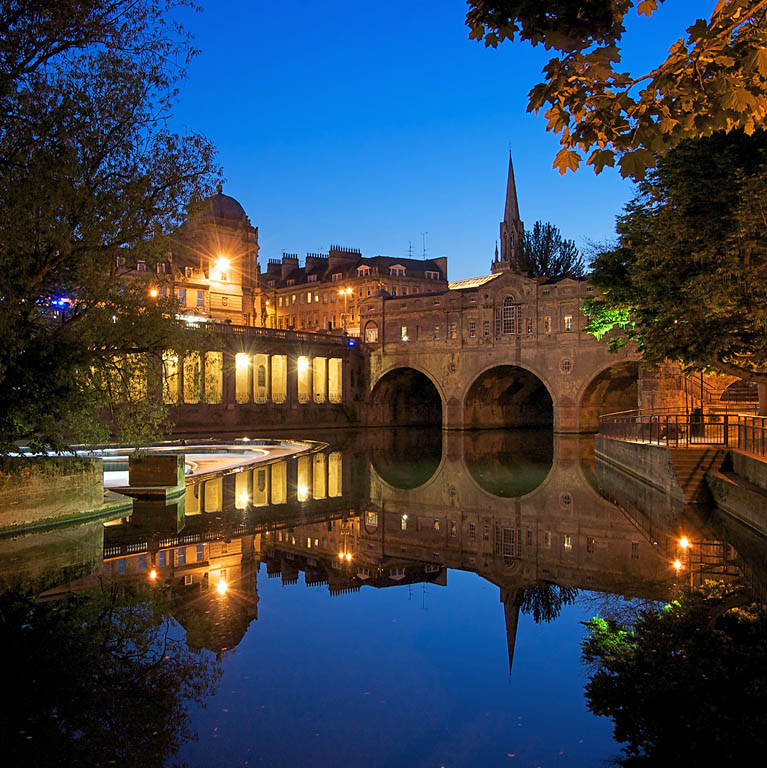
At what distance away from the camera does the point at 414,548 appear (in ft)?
44.9

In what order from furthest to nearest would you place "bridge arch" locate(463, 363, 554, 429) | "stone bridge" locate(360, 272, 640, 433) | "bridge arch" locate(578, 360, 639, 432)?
"bridge arch" locate(463, 363, 554, 429), "stone bridge" locate(360, 272, 640, 433), "bridge arch" locate(578, 360, 639, 432)

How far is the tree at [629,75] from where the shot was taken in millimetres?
4727

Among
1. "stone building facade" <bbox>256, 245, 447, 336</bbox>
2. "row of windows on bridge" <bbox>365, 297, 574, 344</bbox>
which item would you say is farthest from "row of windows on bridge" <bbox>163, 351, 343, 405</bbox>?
"stone building facade" <bbox>256, 245, 447, 336</bbox>

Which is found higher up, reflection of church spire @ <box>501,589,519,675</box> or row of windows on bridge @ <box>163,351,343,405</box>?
row of windows on bridge @ <box>163,351,343,405</box>

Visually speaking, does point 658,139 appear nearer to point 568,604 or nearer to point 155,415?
point 568,604

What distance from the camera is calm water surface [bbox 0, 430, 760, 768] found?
18.9ft

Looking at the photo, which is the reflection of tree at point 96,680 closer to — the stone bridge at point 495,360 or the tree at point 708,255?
the tree at point 708,255

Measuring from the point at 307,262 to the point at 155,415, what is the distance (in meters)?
81.6

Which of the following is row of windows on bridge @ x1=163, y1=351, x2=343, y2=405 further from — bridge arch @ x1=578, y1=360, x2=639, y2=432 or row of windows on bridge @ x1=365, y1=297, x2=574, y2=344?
bridge arch @ x1=578, y1=360, x2=639, y2=432

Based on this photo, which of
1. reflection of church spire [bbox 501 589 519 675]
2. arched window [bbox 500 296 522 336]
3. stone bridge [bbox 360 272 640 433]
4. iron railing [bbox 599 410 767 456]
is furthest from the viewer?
arched window [bbox 500 296 522 336]

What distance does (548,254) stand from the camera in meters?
74.3

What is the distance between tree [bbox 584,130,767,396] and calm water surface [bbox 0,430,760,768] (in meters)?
4.83

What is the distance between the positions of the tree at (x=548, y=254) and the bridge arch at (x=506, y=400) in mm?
14302

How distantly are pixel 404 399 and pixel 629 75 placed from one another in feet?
200
